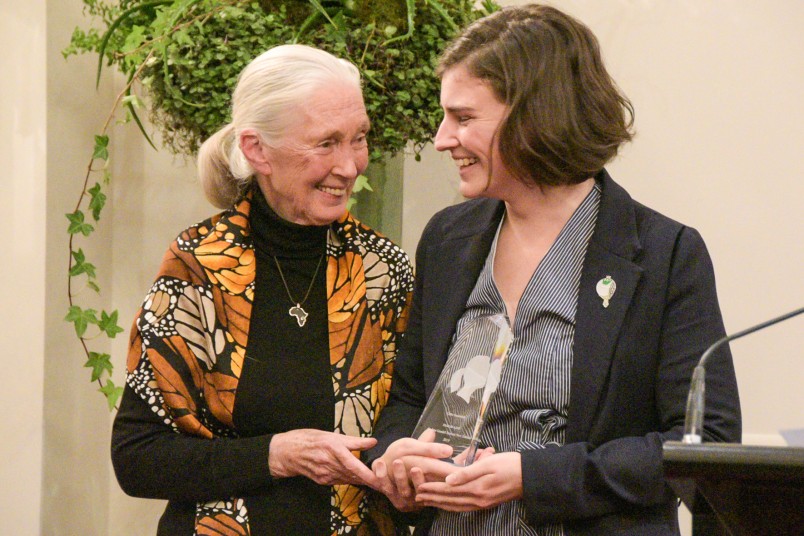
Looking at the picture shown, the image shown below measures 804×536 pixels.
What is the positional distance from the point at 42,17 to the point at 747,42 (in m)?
1.87

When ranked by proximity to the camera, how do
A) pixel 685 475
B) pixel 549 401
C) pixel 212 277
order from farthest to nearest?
pixel 212 277
pixel 549 401
pixel 685 475

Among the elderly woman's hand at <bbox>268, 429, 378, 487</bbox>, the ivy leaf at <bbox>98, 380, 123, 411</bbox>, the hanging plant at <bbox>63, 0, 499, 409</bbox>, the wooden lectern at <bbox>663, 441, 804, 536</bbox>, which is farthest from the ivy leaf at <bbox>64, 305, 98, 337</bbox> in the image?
the wooden lectern at <bbox>663, 441, 804, 536</bbox>

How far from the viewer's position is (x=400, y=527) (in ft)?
6.43

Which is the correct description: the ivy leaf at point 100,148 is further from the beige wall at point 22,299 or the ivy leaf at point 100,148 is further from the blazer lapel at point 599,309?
the blazer lapel at point 599,309

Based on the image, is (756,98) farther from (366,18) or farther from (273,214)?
(273,214)

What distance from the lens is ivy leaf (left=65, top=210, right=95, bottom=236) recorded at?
2.64 m

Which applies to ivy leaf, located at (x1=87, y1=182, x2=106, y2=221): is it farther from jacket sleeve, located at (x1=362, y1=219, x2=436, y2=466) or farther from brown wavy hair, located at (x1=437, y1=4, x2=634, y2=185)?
brown wavy hair, located at (x1=437, y1=4, x2=634, y2=185)

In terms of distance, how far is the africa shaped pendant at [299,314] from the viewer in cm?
193

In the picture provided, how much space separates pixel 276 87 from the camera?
1.89m

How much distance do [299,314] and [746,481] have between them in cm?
112

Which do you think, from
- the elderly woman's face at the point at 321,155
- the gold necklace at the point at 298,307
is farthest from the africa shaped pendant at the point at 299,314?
the elderly woman's face at the point at 321,155

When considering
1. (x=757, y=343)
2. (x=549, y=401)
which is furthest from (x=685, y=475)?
(x=757, y=343)

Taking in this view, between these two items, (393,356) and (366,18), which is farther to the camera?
(366,18)

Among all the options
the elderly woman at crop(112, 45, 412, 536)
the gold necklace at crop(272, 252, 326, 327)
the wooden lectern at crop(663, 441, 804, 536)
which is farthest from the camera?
the gold necklace at crop(272, 252, 326, 327)
